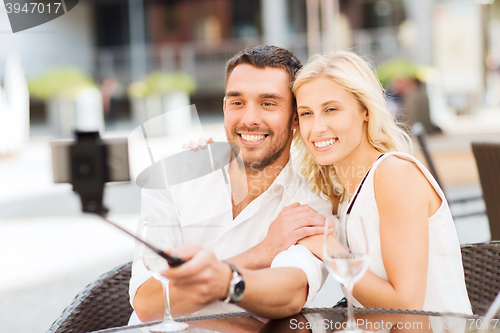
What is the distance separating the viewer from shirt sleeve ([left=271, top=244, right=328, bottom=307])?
149 cm

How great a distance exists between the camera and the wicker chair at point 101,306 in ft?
5.37

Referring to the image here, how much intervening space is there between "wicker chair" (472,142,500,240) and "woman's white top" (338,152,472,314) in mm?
1119

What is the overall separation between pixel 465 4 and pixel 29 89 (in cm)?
1126

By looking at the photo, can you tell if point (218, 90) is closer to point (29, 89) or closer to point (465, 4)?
point (29, 89)

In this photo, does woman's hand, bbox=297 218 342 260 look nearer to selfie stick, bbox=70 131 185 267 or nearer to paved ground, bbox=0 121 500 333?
selfie stick, bbox=70 131 185 267

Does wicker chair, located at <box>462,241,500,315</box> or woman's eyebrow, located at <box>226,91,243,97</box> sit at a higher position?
woman's eyebrow, located at <box>226,91,243,97</box>

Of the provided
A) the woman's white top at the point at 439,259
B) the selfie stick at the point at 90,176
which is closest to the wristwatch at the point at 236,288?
the selfie stick at the point at 90,176

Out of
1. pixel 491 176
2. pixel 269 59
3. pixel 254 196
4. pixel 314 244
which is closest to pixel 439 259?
pixel 314 244

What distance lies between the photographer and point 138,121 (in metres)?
14.1

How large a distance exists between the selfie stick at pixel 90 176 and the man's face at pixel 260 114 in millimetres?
542

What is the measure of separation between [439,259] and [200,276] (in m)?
0.85

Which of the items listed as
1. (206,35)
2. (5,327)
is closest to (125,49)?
(206,35)

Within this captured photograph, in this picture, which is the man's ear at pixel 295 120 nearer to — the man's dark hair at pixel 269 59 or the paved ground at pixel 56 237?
the man's dark hair at pixel 269 59

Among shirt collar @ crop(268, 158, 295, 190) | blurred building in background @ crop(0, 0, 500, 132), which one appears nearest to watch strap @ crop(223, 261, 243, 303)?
shirt collar @ crop(268, 158, 295, 190)
